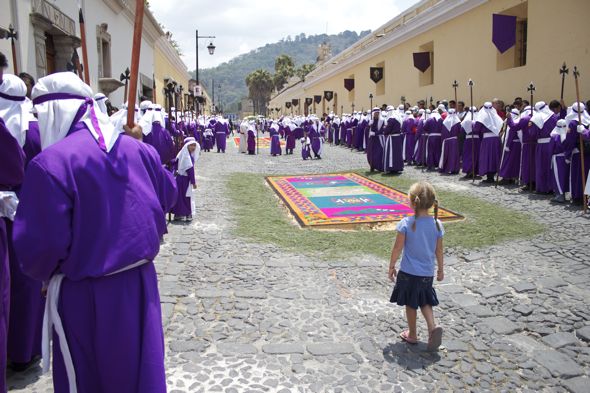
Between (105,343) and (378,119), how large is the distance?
12726 millimetres

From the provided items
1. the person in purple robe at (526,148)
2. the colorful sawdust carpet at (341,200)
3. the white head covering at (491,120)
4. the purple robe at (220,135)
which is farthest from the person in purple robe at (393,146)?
the purple robe at (220,135)

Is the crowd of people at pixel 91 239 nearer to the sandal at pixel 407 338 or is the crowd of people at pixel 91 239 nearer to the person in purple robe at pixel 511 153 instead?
the sandal at pixel 407 338

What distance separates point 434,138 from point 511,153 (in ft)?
11.3

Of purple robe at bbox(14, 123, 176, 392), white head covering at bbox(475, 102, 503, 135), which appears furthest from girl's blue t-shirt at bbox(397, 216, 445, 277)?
white head covering at bbox(475, 102, 503, 135)

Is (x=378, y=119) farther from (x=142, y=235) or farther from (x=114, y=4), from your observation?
(x=142, y=235)

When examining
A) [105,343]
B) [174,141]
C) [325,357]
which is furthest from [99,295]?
[174,141]

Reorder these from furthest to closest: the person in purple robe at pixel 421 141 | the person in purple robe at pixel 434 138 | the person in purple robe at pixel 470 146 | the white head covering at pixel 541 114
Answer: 1. the person in purple robe at pixel 421 141
2. the person in purple robe at pixel 434 138
3. the person in purple robe at pixel 470 146
4. the white head covering at pixel 541 114

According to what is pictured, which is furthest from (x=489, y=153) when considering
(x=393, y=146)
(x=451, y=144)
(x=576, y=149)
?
(x=576, y=149)

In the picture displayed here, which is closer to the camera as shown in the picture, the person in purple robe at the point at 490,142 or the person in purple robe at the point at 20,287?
the person in purple robe at the point at 20,287

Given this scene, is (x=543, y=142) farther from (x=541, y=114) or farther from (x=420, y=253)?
(x=420, y=253)

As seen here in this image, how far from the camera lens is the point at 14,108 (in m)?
3.54

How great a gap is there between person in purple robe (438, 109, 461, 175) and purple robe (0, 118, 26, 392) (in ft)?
37.9

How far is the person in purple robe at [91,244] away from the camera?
82.7 inches

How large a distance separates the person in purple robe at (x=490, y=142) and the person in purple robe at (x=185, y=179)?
687 cm
